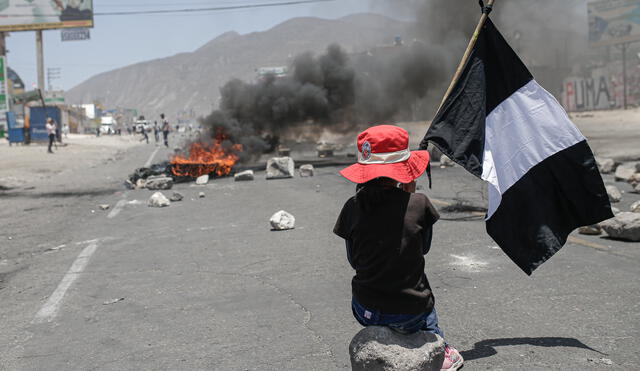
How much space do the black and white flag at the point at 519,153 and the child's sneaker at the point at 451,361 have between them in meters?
0.70

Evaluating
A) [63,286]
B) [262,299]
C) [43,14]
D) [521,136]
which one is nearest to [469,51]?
[521,136]

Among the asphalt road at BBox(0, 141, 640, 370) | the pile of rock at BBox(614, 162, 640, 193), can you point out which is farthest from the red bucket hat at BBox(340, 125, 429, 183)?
the pile of rock at BBox(614, 162, 640, 193)

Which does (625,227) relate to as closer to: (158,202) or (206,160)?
(158,202)

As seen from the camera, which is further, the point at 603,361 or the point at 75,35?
the point at 75,35

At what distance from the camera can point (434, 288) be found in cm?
→ 457

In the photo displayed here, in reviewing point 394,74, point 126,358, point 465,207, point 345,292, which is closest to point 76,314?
point 126,358

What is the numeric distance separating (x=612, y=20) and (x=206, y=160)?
4619 cm

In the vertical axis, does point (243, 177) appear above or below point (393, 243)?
below

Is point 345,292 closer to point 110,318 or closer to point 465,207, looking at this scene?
point 110,318

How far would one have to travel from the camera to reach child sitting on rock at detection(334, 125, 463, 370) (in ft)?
8.44

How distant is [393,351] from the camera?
2.60 m

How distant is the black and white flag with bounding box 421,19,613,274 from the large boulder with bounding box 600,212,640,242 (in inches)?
111

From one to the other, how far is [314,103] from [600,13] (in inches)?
1608

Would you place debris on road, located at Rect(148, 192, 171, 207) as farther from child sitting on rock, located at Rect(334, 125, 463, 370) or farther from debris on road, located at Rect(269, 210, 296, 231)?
child sitting on rock, located at Rect(334, 125, 463, 370)
